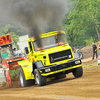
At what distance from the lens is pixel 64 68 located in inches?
449

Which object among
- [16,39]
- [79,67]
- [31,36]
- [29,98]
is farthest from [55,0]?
[16,39]

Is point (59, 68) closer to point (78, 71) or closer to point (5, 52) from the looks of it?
point (78, 71)

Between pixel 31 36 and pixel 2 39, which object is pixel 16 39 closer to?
pixel 2 39

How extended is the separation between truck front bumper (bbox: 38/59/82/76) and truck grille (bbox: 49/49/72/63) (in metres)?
0.28

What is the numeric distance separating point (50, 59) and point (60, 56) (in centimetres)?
54

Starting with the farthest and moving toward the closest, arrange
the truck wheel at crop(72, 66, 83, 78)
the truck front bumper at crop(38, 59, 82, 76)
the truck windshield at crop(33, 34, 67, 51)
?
the truck wheel at crop(72, 66, 83, 78)
the truck windshield at crop(33, 34, 67, 51)
the truck front bumper at crop(38, 59, 82, 76)

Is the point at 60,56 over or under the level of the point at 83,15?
under

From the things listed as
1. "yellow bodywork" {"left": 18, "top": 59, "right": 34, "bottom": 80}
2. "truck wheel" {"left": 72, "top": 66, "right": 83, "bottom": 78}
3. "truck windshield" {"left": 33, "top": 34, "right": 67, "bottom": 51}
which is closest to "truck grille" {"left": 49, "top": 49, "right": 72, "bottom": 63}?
"truck windshield" {"left": 33, "top": 34, "right": 67, "bottom": 51}

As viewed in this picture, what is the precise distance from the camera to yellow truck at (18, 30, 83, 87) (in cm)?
1121

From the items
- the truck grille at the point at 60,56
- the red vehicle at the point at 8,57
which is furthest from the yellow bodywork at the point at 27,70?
the red vehicle at the point at 8,57

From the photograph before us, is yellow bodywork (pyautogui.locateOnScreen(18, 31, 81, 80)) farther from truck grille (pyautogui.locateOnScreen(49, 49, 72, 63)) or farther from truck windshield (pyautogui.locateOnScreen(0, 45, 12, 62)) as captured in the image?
truck windshield (pyautogui.locateOnScreen(0, 45, 12, 62))

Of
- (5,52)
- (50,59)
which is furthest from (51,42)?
(5,52)

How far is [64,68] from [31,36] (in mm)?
2384

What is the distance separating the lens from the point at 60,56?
11.5 meters
